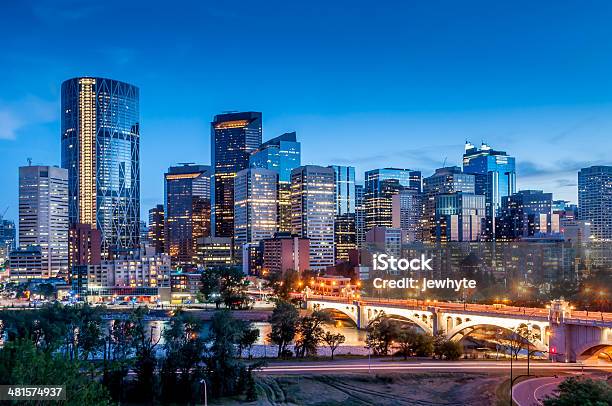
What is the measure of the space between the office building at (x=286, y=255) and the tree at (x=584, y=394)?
151 meters

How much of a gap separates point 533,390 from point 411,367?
11.8m

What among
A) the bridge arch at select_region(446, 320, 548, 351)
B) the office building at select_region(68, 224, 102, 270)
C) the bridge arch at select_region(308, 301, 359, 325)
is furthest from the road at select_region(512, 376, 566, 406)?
the office building at select_region(68, 224, 102, 270)

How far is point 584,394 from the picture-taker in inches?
1252

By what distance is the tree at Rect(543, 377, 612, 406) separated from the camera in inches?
1243

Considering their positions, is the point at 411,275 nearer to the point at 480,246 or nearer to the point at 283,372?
the point at 480,246

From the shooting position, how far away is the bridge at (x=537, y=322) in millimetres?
60500

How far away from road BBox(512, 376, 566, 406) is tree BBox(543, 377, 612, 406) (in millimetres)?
8948

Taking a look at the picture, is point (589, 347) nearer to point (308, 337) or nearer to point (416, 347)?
point (416, 347)

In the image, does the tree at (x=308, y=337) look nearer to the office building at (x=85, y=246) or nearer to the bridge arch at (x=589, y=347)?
the bridge arch at (x=589, y=347)

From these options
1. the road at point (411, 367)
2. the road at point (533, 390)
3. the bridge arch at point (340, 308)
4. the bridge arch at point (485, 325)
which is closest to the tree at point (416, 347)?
the road at point (411, 367)

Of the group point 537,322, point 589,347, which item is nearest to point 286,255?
point 537,322

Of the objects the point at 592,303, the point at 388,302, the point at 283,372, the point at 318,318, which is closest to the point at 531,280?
the point at 592,303

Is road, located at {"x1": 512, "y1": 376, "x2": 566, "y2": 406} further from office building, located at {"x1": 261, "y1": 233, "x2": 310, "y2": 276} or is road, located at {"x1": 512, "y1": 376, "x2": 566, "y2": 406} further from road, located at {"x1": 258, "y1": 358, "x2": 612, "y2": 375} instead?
office building, located at {"x1": 261, "y1": 233, "x2": 310, "y2": 276}

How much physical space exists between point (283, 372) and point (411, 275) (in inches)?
3669
